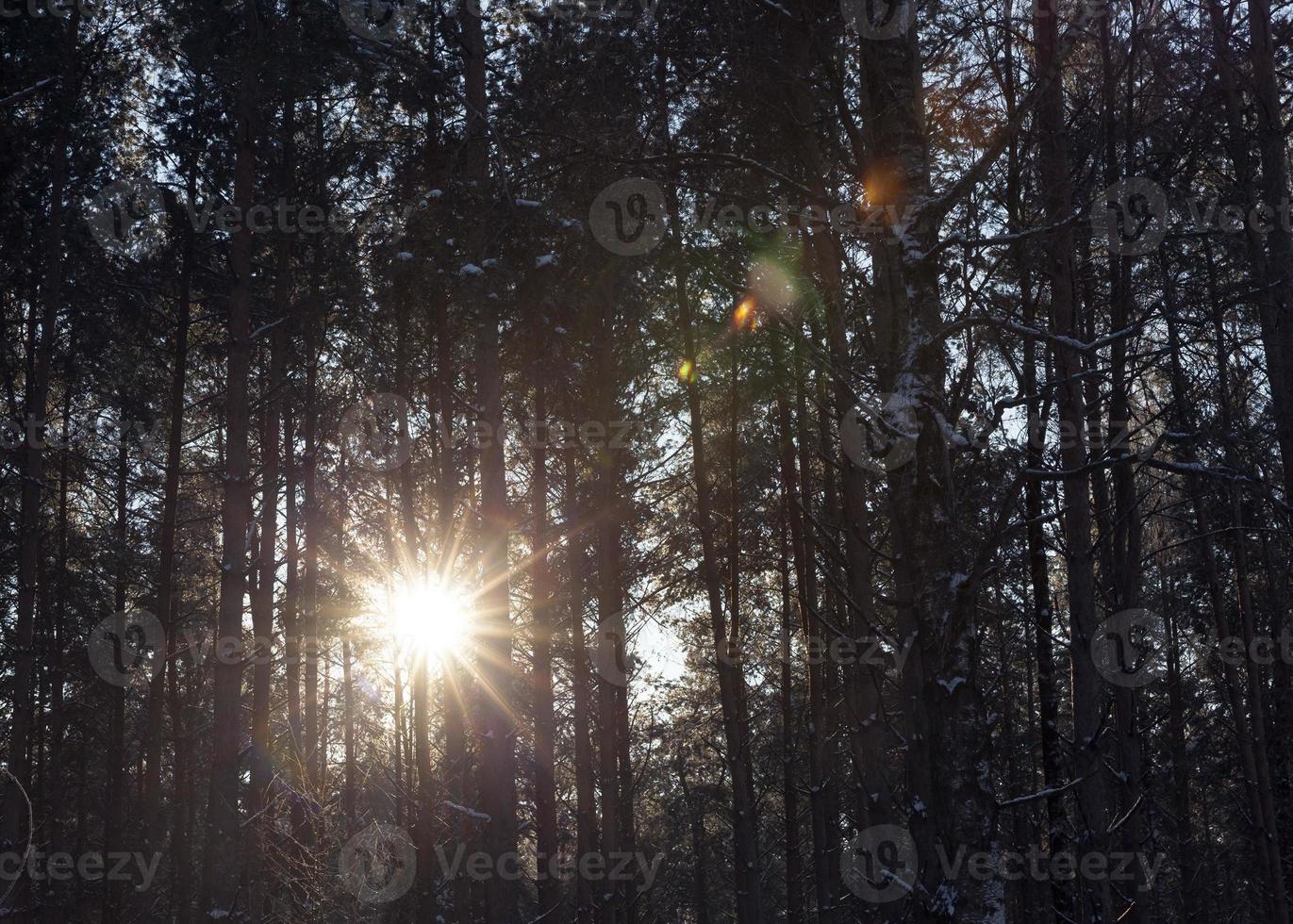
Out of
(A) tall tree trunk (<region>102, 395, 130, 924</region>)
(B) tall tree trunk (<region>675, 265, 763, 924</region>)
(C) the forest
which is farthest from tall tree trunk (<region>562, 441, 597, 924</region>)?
(A) tall tree trunk (<region>102, 395, 130, 924</region>)

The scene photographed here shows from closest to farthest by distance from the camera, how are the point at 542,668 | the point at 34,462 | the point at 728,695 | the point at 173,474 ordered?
the point at 728,695, the point at 34,462, the point at 542,668, the point at 173,474

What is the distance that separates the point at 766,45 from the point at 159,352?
41.1 feet

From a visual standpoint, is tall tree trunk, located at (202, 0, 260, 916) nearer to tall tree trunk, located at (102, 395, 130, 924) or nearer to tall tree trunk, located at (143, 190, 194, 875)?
tall tree trunk, located at (143, 190, 194, 875)

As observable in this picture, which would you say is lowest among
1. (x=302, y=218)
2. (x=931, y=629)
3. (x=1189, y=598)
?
(x=931, y=629)

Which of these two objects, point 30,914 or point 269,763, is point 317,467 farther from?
point 30,914

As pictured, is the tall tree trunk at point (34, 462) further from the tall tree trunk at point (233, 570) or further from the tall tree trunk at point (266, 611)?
the tall tree trunk at point (266, 611)

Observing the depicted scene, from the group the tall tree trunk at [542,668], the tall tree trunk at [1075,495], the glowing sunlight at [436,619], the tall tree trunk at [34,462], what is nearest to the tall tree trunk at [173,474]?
the tall tree trunk at [34,462]

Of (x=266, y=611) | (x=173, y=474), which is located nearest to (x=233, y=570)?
(x=266, y=611)

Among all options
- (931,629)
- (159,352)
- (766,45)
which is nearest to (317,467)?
(159,352)

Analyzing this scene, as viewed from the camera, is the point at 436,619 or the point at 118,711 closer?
the point at 436,619

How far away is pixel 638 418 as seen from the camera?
621 inches

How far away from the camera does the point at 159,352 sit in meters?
17.2

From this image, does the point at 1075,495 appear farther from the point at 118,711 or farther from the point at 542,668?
the point at 118,711

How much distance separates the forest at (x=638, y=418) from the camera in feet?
25.6
